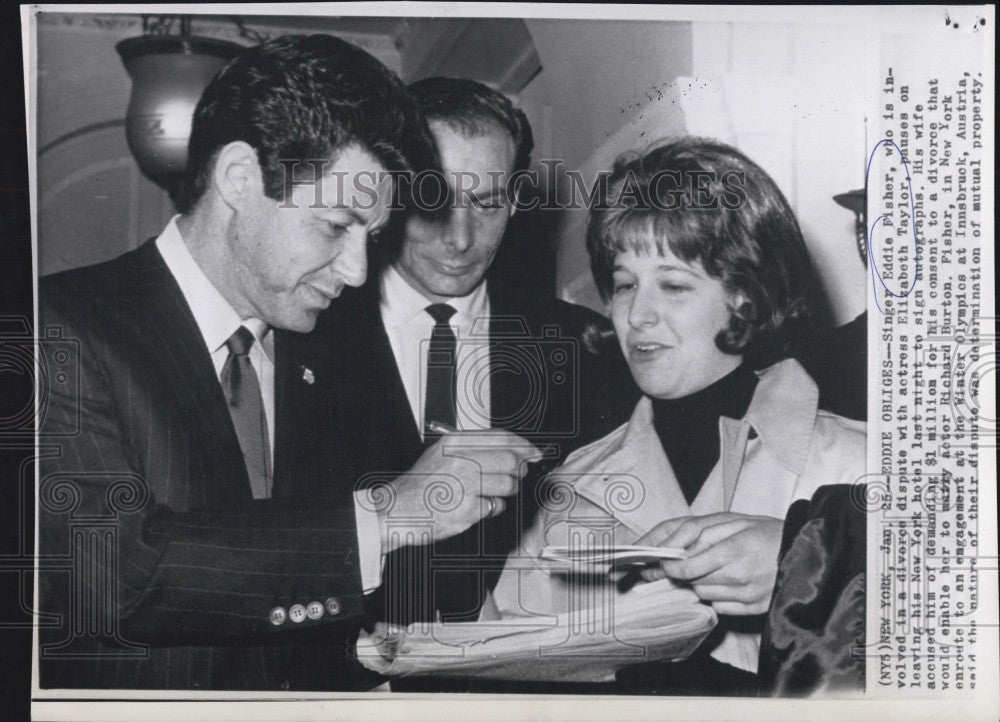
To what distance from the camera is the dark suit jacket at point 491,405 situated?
179cm

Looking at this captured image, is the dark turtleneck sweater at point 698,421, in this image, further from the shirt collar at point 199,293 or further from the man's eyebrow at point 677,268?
the shirt collar at point 199,293

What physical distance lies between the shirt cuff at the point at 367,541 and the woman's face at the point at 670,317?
60 centimetres

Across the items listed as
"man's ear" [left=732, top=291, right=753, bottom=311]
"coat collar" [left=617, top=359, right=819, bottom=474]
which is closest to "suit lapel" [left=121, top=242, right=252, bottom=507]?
"coat collar" [left=617, top=359, right=819, bottom=474]

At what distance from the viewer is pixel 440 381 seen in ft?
5.90

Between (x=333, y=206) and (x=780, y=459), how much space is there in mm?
1016

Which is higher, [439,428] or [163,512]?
[439,428]

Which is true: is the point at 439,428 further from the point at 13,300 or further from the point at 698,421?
the point at 13,300

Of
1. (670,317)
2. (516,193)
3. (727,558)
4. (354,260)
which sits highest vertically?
(516,193)

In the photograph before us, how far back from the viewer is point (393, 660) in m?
1.81

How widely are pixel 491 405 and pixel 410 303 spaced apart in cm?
26

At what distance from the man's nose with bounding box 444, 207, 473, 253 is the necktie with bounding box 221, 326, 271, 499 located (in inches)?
17.4

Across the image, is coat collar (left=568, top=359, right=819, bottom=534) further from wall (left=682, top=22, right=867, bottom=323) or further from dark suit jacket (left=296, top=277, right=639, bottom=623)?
wall (left=682, top=22, right=867, bottom=323)

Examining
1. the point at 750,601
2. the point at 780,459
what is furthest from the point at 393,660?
the point at 780,459

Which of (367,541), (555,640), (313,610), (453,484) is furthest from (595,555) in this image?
(313,610)
